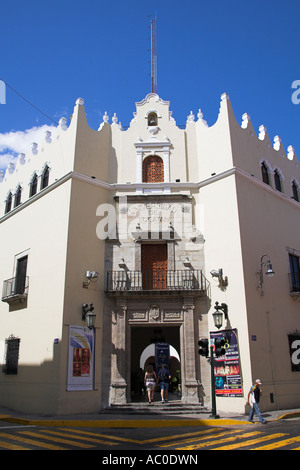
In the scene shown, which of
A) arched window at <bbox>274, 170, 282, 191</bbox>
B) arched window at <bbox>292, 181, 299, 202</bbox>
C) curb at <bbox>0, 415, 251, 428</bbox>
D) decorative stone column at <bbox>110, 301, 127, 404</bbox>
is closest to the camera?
curb at <bbox>0, 415, 251, 428</bbox>

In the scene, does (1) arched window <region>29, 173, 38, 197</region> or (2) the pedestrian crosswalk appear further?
(1) arched window <region>29, 173, 38, 197</region>

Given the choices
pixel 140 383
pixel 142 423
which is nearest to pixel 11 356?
pixel 140 383

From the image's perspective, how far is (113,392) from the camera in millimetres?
14797

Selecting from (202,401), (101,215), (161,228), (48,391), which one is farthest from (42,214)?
(202,401)

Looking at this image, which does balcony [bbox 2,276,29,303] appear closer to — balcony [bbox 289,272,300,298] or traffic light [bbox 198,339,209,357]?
traffic light [bbox 198,339,209,357]

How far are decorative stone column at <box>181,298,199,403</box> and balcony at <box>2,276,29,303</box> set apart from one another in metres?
6.57

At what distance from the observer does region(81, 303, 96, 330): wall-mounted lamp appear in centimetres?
1461

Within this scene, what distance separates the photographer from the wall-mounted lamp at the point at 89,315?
14609 mm

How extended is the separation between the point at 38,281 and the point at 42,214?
295cm

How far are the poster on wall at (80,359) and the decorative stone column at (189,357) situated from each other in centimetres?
334

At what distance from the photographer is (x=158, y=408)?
14227mm

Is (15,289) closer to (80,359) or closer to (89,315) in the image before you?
(89,315)

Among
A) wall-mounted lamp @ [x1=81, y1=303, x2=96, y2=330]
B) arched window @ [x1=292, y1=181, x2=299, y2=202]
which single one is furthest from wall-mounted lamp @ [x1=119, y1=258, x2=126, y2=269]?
arched window @ [x1=292, y1=181, x2=299, y2=202]

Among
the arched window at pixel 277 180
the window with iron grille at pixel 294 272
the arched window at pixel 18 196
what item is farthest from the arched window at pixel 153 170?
the window with iron grille at pixel 294 272
